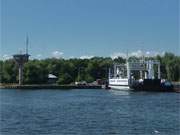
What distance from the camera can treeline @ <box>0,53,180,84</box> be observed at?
157 metres

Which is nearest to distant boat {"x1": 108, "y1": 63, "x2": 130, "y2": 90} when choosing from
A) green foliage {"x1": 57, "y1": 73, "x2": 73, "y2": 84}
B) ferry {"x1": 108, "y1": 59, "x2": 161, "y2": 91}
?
ferry {"x1": 108, "y1": 59, "x2": 161, "y2": 91}

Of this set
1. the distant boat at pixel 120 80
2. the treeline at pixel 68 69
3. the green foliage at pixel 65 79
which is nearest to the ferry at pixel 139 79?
the distant boat at pixel 120 80

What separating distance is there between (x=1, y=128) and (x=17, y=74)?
127 m

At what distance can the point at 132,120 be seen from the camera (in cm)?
3984

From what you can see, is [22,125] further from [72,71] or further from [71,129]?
[72,71]

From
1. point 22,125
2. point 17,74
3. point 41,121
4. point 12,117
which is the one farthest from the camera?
point 17,74

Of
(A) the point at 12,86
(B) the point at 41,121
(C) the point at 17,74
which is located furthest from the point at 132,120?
(C) the point at 17,74

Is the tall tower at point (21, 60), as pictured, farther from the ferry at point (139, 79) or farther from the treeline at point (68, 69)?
the ferry at point (139, 79)

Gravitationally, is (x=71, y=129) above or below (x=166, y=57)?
below

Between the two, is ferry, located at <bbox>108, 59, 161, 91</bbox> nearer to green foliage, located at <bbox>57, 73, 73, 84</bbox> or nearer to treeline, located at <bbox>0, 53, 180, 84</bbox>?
green foliage, located at <bbox>57, 73, 73, 84</bbox>

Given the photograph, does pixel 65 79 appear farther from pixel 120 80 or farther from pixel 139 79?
pixel 139 79

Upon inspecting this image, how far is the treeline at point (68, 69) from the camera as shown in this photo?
15688 centimetres

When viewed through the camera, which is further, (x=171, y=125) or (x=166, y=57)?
(x=166, y=57)

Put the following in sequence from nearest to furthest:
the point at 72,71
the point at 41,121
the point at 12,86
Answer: the point at 41,121
the point at 12,86
the point at 72,71
